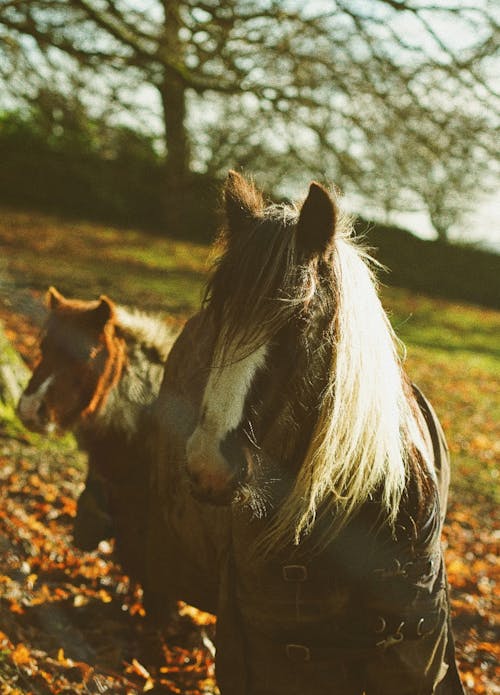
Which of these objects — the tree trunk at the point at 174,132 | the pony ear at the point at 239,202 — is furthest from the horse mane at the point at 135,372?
the tree trunk at the point at 174,132

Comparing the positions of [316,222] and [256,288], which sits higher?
[316,222]

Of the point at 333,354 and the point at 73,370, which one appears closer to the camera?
the point at 333,354

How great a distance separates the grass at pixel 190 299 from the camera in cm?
1070

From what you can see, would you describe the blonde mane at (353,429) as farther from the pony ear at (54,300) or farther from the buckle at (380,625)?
the pony ear at (54,300)

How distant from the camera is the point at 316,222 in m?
2.07

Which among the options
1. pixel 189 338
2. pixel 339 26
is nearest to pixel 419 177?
pixel 339 26

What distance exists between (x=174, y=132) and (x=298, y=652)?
1412 centimetres

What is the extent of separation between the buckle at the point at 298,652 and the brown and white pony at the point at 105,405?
1582 millimetres

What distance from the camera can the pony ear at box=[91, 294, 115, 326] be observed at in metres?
4.19

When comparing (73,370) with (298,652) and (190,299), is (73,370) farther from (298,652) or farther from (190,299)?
(190,299)

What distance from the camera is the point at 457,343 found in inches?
691

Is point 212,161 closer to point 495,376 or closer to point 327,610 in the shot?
point 495,376

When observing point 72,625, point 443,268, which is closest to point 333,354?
point 72,625

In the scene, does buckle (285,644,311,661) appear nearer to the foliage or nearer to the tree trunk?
the tree trunk
